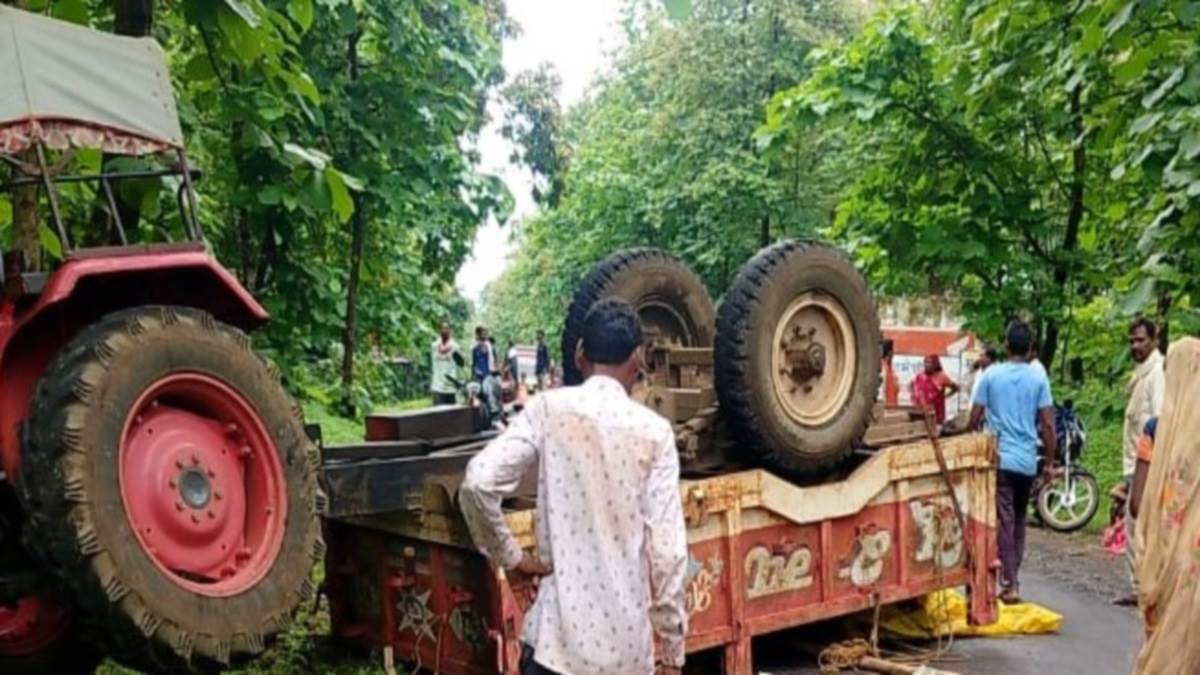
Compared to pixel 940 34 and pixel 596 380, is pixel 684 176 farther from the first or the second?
pixel 596 380

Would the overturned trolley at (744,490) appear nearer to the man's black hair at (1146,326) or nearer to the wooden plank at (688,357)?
the wooden plank at (688,357)

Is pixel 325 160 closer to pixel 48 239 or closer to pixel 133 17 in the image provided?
pixel 133 17

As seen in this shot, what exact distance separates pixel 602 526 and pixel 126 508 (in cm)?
145

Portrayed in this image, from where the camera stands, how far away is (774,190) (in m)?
25.0

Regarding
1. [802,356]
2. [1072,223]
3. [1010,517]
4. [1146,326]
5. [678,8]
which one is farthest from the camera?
[1072,223]

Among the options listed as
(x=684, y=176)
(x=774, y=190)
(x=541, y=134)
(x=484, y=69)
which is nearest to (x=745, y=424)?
(x=484, y=69)

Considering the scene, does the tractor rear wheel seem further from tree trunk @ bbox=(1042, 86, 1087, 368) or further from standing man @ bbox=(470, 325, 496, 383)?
standing man @ bbox=(470, 325, 496, 383)

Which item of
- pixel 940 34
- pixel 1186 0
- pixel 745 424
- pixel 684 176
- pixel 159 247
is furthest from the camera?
pixel 684 176

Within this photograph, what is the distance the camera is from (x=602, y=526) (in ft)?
10.4

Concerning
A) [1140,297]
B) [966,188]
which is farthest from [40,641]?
[966,188]

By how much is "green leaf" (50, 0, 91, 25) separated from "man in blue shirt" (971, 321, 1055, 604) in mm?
5528

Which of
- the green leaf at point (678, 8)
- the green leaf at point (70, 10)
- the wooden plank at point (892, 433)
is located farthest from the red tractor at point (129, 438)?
the wooden plank at point (892, 433)

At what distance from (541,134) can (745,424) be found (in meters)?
12.5

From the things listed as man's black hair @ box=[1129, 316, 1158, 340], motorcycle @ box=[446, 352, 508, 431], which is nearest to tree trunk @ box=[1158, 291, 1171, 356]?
man's black hair @ box=[1129, 316, 1158, 340]
